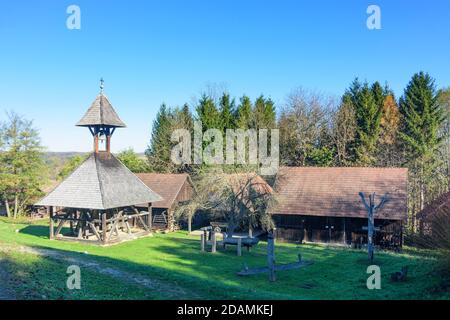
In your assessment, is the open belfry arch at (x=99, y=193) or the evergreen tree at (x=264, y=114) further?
the evergreen tree at (x=264, y=114)

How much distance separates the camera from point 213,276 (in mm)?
16141

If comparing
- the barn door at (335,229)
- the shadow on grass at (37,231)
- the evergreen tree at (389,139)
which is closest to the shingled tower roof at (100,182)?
the shadow on grass at (37,231)

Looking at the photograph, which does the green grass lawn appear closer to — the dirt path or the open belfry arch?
the dirt path

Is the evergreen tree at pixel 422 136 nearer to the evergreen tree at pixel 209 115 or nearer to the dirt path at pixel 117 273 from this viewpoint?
the evergreen tree at pixel 209 115

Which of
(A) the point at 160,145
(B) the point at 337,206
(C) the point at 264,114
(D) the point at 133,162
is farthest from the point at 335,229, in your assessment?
(D) the point at 133,162

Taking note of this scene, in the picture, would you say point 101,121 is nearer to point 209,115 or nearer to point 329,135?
point 209,115

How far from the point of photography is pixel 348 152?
4012 cm

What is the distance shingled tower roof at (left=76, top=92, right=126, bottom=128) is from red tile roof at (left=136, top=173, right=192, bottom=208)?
7464 millimetres

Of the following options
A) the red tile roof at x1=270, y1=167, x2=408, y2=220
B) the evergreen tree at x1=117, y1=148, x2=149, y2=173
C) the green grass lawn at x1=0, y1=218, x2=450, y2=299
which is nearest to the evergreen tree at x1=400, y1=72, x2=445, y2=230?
the red tile roof at x1=270, y1=167, x2=408, y2=220

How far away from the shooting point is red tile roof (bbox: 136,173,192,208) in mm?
32500

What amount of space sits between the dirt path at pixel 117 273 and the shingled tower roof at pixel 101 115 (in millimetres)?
11359

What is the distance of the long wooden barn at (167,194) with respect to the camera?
106 feet
